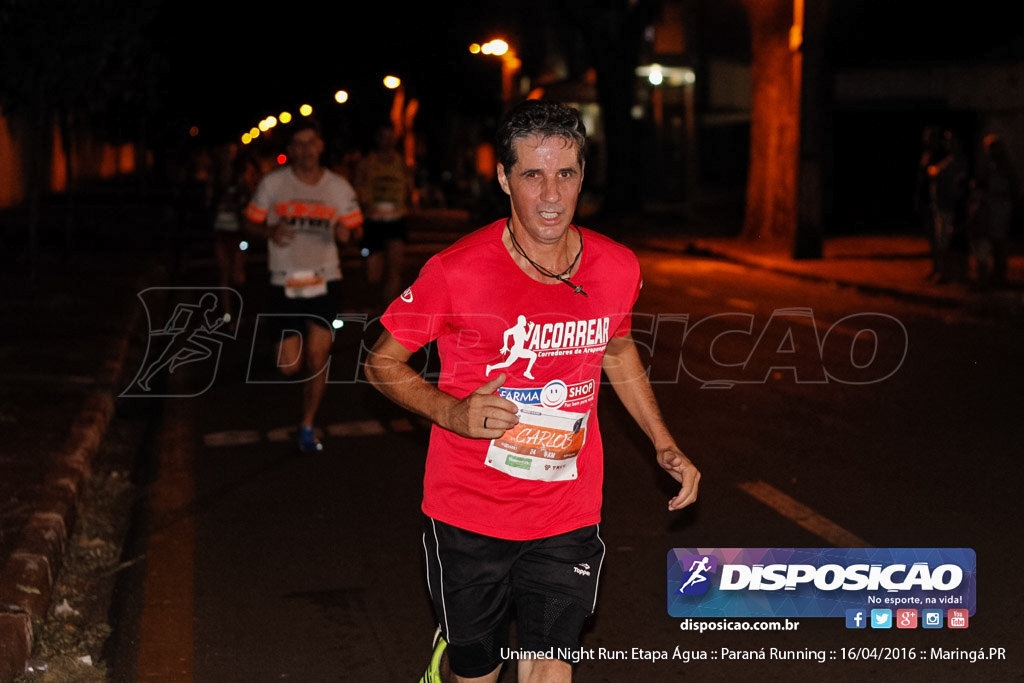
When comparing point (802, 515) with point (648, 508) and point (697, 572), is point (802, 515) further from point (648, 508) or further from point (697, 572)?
point (697, 572)

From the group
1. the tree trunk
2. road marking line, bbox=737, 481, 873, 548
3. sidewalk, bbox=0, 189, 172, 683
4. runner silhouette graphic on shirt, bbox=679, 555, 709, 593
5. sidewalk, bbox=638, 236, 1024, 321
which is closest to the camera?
runner silhouette graphic on shirt, bbox=679, 555, 709, 593

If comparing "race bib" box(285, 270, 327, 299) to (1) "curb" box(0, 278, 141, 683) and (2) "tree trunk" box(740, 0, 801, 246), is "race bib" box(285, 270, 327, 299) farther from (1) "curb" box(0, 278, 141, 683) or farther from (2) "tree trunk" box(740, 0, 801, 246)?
(2) "tree trunk" box(740, 0, 801, 246)

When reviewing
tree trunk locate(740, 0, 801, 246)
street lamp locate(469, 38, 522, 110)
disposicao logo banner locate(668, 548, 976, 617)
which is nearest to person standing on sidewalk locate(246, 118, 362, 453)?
disposicao logo banner locate(668, 548, 976, 617)

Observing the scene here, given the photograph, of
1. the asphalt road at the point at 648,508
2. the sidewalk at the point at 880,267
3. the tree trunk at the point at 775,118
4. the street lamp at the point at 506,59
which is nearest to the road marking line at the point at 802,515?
the asphalt road at the point at 648,508

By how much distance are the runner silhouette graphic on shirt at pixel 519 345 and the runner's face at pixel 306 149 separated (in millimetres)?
5484

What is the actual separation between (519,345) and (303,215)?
5.76 metres

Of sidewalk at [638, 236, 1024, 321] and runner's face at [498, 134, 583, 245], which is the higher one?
runner's face at [498, 134, 583, 245]

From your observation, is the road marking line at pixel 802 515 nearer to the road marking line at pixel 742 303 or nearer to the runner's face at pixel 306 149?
the runner's face at pixel 306 149

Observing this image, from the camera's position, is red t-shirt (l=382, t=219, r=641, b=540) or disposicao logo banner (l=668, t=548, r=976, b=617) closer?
red t-shirt (l=382, t=219, r=641, b=540)

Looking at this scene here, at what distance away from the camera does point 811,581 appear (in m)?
5.21

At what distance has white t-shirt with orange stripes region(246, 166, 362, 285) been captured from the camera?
905cm

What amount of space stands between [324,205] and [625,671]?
4.75m

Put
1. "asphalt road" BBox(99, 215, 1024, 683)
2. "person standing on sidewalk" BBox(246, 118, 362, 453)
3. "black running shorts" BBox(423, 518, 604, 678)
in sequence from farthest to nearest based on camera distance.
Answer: "person standing on sidewalk" BBox(246, 118, 362, 453), "asphalt road" BBox(99, 215, 1024, 683), "black running shorts" BBox(423, 518, 604, 678)

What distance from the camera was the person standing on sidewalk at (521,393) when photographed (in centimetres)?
360
